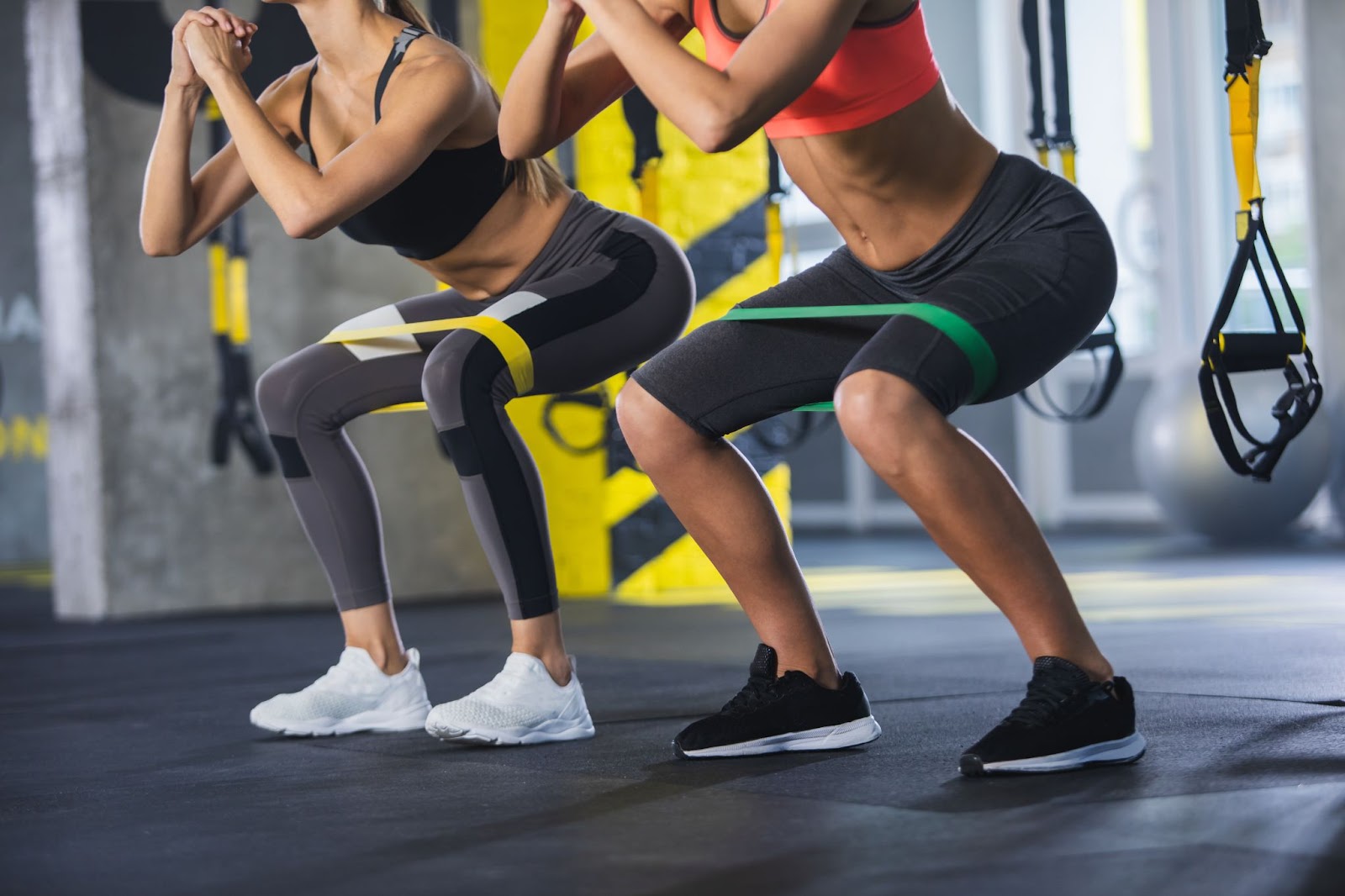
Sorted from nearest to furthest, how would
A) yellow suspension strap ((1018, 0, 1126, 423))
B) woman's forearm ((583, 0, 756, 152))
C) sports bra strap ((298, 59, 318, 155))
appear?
woman's forearm ((583, 0, 756, 152)) → sports bra strap ((298, 59, 318, 155)) → yellow suspension strap ((1018, 0, 1126, 423))

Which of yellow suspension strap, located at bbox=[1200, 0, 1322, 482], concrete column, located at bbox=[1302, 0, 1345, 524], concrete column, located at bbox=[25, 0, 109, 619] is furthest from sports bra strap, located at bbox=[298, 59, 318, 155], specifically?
concrete column, located at bbox=[1302, 0, 1345, 524]

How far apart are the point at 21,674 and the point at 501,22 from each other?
2570mm

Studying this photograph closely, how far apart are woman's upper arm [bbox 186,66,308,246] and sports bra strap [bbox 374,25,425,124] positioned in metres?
0.25

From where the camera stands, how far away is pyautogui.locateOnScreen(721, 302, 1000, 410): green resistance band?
1.60 meters

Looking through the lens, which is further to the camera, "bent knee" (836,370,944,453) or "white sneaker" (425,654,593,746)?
"white sneaker" (425,654,593,746)

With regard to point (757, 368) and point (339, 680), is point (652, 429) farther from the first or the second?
point (339, 680)

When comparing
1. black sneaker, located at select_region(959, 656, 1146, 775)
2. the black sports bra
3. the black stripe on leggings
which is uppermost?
the black sports bra

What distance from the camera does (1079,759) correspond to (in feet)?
5.29

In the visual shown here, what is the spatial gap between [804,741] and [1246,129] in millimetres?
972

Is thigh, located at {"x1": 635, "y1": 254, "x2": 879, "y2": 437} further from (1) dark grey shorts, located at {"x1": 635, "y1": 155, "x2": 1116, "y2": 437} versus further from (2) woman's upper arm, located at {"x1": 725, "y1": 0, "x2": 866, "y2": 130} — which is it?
(2) woman's upper arm, located at {"x1": 725, "y1": 0, "x2": 866, "y2": 130}

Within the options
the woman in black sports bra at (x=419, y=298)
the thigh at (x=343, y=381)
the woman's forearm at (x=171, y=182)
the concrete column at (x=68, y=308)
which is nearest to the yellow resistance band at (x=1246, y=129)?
the woman in black sports bra at (x=419, y=298)

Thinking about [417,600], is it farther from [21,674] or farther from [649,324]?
[649,324]

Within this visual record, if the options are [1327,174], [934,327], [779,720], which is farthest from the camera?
[1327,174]

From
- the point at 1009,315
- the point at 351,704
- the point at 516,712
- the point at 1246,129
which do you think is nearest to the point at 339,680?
the point at 351,704
